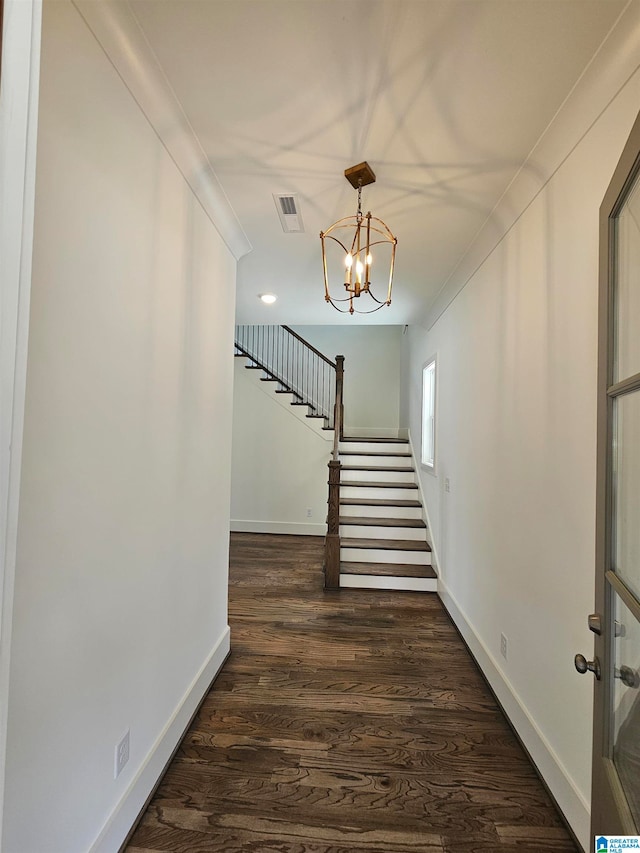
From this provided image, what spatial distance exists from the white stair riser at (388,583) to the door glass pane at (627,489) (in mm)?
3175

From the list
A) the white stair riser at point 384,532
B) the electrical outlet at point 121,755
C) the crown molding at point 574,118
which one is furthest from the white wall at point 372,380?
the electrical outlet at point 121,755

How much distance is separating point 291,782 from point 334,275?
10.4ft

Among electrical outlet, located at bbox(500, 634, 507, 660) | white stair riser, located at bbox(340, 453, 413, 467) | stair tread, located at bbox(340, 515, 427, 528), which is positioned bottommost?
electrical outlet, located at bbox(500, 634, 507, 660)

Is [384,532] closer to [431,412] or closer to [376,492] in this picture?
[376,492]

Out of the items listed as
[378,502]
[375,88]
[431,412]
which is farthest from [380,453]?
[375,88]

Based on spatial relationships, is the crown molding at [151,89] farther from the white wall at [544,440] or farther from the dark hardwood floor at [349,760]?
the dark hardwood floor at [349,760]

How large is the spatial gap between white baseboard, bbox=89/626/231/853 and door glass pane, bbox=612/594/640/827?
1.47 m

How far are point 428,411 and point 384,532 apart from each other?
4.91 feet

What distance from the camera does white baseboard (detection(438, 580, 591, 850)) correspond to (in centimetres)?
148

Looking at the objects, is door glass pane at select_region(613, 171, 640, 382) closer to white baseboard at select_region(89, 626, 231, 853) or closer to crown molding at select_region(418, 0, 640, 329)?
crown molding at select_region(418, 0, 640, 329)

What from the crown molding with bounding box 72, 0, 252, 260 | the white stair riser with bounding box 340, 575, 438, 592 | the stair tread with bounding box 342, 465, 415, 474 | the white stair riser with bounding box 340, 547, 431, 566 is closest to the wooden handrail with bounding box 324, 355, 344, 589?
the white stair riser with bounding box 340, 575, 438, 592

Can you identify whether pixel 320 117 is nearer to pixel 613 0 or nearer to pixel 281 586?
pixel 613 0

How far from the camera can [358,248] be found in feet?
6.21

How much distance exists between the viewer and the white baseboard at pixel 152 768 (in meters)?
1.36
